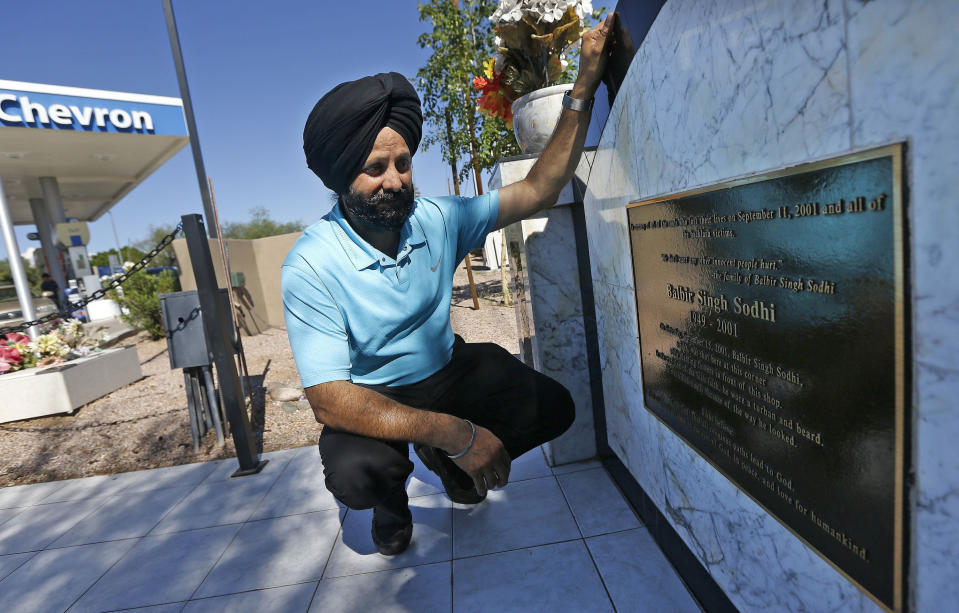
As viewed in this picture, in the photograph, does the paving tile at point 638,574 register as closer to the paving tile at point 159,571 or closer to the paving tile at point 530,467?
the paving tile at point 530,467

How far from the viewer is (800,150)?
1018 mm

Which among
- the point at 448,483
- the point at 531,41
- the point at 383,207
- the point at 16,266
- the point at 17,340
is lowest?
the point at 448,483

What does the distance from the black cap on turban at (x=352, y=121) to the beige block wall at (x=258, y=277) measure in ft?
28.2

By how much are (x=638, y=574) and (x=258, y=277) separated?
10532 millimetres

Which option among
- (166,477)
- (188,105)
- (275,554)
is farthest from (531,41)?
(166,477)

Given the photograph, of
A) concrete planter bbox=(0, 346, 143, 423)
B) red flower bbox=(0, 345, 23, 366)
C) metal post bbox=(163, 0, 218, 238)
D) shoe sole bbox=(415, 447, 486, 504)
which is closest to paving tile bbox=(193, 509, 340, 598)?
shoe sole bbox=(415, 447, 486, 504)

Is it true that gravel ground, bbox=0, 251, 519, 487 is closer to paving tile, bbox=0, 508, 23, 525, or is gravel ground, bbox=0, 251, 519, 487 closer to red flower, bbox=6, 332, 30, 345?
paving tile, bbox=0, 508, 23, 525

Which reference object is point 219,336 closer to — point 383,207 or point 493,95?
point 383,207

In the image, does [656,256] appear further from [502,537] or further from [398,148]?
[502,537]

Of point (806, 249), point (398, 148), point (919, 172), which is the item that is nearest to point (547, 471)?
point (398, 148)

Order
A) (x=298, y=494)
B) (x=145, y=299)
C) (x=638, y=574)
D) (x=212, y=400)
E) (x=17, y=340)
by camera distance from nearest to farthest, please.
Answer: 1. (x=638, y=574)
2. (x=298, y=494)
3. (x=212, y=400)
4. (x=17, y=340)
5. (x=145, y=299)

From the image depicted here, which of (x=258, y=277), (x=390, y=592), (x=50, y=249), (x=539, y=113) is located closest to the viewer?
(x=390, y=592)

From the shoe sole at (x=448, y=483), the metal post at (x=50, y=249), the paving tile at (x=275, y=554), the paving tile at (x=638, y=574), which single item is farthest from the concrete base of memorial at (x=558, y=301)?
the metal post at (x=50, y=249)

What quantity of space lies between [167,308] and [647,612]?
4.07 meters
